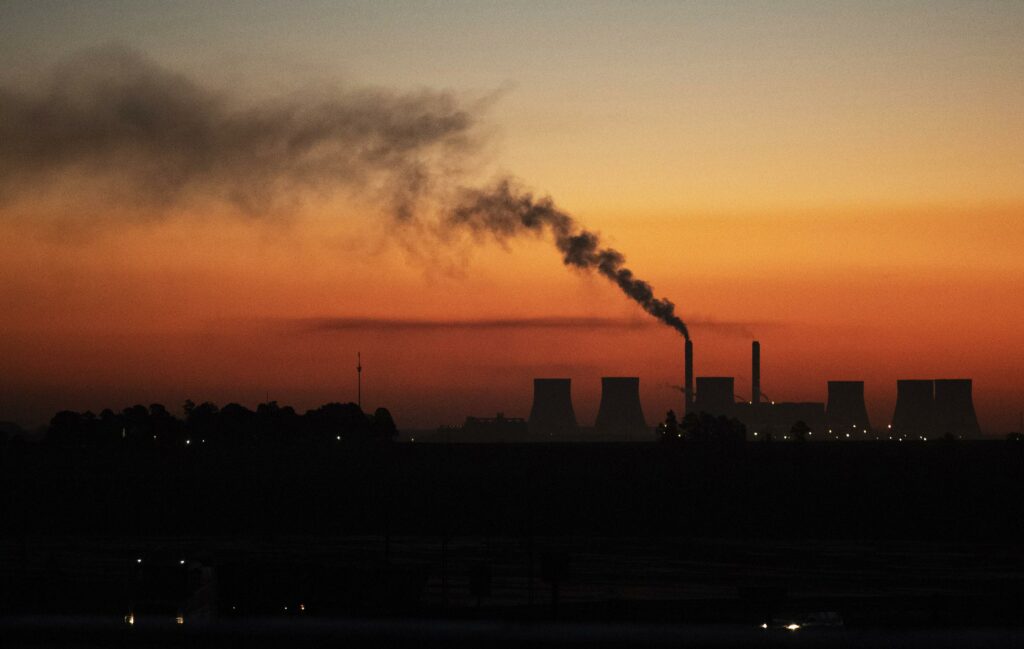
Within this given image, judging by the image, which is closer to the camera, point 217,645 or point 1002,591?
point 217,645

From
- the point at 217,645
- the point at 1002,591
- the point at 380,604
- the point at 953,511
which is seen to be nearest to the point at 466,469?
the point at 953,511

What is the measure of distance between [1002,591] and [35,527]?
74731 mm

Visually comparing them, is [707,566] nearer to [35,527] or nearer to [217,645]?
[35,527]

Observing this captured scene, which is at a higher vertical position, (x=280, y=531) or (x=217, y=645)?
(x=217, y=645)

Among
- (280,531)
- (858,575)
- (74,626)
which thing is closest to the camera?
(74,626)

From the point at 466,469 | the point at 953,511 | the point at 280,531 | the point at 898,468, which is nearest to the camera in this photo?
the point at 280,531

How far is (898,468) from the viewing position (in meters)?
176

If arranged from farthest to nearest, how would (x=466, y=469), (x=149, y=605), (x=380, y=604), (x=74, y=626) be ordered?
1. (x=466, y=469)
2. (x=380, y=604)
3. (x=149, y=605)
4. (x=74, y=626)

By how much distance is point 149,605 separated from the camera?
31.3 m

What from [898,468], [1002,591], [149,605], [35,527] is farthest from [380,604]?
[898,468]

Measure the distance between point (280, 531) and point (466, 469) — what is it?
325 ft

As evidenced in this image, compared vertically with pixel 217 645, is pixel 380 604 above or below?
below

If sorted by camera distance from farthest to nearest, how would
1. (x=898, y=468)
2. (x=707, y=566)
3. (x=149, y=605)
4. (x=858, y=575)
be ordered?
(x=898, y=468) → (x=707, y=566) → (x=858, y=575) → (x=149, y=605)

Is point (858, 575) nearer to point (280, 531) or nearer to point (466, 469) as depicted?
point (280, 531)
